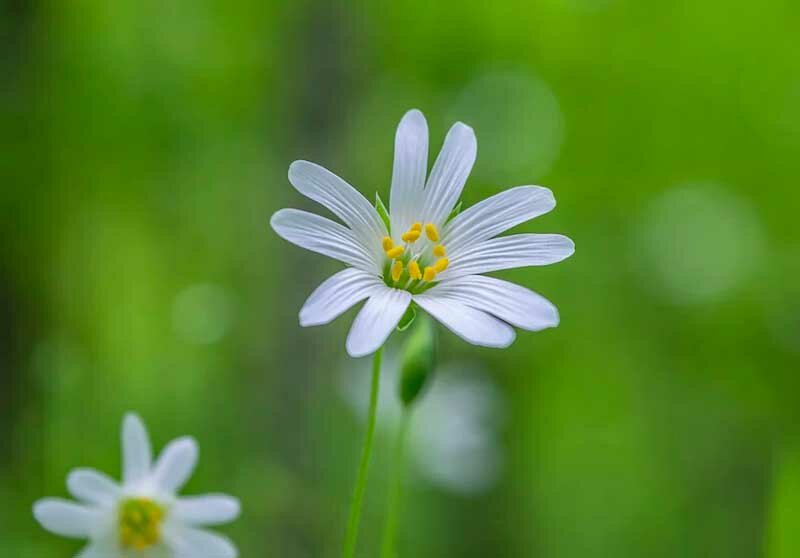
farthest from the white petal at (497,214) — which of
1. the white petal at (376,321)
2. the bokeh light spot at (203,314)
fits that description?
the bokeh light spot at (203,314)

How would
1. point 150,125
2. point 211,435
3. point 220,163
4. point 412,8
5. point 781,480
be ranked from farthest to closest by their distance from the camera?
point 412,8 < point 220,163 < point 150,125 < point 211,435 < point 781,480

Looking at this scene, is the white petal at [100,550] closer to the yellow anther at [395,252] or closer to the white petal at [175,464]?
the white petal at [175,464]

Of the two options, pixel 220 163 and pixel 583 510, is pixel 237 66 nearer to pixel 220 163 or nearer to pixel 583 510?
pixel 220 163

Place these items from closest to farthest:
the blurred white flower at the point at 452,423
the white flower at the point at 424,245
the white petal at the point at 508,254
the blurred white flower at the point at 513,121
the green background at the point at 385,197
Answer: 1. the white flower at the point at 424,245
2. the white petal at the point at 508,254
3. the green background at the point at 385,197
4. the blurred white flower at the point at 452,423
5. the blurred white flower at the point at 513,121

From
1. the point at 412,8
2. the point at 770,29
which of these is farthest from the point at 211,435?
the point at 770,29

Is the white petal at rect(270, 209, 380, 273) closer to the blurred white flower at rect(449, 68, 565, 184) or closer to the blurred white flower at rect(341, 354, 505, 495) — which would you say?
Result: the blurred white flower at rect(341, 354, 505, 495)

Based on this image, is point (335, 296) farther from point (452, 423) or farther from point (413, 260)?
point (452, 423)
